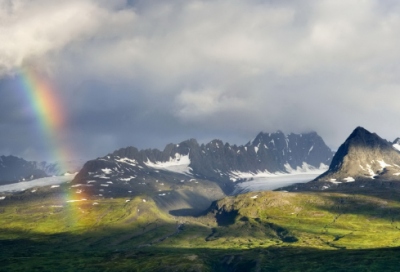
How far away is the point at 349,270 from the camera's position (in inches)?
7864

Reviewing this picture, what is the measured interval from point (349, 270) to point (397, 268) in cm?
2413

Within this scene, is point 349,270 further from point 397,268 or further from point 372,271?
point 397,268

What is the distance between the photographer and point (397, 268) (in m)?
191

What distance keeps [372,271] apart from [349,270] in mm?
11747

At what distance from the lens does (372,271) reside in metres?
194

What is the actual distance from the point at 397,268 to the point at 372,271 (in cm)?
1271

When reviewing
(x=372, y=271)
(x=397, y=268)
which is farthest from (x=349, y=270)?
(x=397, y=268)
